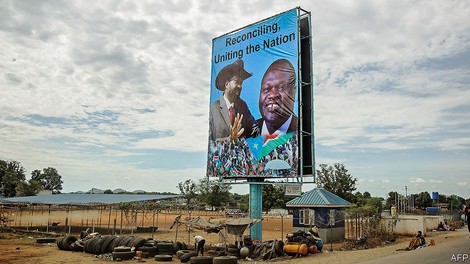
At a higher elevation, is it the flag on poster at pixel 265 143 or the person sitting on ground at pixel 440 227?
the flag on poster at pixel 265 143

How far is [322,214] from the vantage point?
1240 inches

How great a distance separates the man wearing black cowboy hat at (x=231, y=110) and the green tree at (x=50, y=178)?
492ft

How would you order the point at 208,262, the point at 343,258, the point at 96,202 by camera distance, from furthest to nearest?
the point at 96,202, the point at 343,258, the point at 208,262

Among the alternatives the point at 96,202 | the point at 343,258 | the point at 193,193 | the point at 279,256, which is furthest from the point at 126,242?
the point at 193,193

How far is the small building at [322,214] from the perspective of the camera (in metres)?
31.0

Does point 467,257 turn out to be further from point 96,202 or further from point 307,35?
point 96,202

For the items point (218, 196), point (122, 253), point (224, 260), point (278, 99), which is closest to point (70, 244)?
point (122, 253)

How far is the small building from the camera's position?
31.0m

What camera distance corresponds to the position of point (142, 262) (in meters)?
20.2

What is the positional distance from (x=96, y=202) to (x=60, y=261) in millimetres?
24710

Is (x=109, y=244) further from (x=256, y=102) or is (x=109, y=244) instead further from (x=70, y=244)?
(x=256, y=102)

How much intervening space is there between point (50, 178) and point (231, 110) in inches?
6204

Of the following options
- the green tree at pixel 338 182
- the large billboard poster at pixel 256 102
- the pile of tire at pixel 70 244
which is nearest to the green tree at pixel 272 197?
the green tree at pixel 338 182

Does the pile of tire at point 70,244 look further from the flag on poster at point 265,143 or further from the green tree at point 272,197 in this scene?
the green tree at point 272,197
